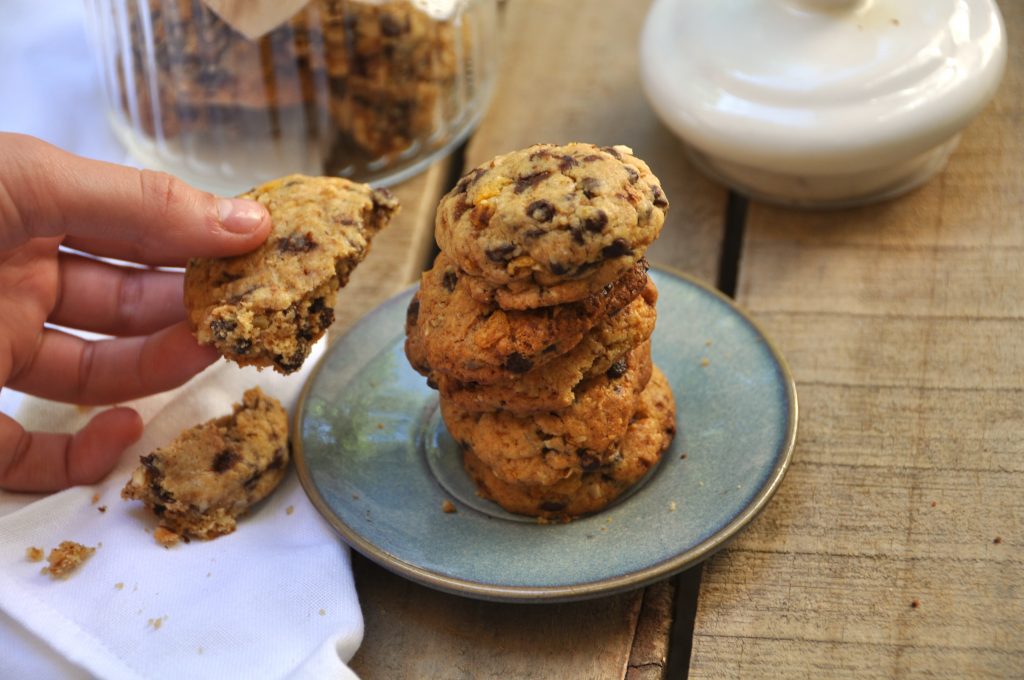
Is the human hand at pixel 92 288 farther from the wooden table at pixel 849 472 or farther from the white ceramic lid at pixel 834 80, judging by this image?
the white ceramic lid at pixel 834 80

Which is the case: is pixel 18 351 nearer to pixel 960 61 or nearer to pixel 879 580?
pixel 879 580

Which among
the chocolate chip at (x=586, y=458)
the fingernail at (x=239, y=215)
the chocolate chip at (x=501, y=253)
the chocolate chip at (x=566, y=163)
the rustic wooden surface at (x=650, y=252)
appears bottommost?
the rustic wooden surface at (x=650, y=252)

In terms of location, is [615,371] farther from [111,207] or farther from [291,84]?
[291,84]

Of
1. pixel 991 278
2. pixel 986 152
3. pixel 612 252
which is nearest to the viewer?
pixel 612 252

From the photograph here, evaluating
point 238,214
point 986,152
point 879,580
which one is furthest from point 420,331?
point 986,152

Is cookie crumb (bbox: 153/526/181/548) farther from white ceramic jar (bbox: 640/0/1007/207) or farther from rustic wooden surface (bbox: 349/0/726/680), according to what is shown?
white ceramic jar (bbox: 640/0/1007/207)

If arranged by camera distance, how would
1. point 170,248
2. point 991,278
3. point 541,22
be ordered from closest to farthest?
point 170,248
point 991,278
point 541,22

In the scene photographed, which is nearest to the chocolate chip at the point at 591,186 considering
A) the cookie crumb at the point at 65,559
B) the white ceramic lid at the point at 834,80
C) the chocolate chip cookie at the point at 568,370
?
the chocolate chip cookie at the point at 568,370
